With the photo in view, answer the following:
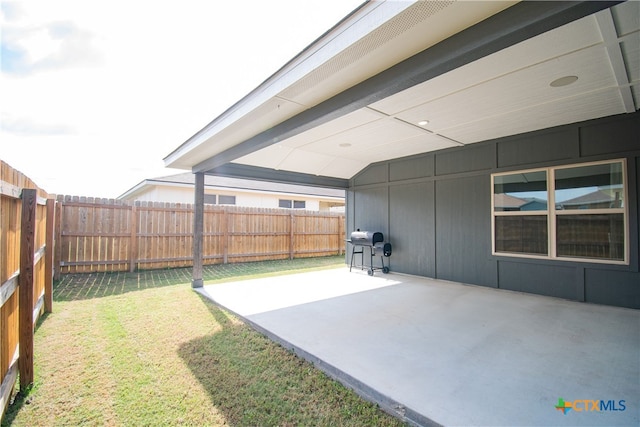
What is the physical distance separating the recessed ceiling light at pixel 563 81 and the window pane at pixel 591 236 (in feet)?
7.57

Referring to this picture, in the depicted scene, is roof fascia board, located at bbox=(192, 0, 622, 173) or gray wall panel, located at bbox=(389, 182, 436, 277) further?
gray wall panel, located at bbox=(389, 182, 436, 277)

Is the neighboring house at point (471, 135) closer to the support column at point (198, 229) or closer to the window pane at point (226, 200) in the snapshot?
the support column at point (198, 229)

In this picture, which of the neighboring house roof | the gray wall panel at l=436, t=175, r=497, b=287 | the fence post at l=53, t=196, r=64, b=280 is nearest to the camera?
the gray wall panel at l=436, t=175, r=497, b=287

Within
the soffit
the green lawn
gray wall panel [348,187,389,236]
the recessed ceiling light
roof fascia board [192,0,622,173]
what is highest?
the recessed ceiling light

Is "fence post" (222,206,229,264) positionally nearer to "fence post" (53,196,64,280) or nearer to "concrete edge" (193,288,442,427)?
"fence post" (53,196,64,280)

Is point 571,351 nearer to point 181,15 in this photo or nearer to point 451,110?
point 451,110

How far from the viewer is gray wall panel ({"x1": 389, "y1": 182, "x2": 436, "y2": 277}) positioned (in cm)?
626

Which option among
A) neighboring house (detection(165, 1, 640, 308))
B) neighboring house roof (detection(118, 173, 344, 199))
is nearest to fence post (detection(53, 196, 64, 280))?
neighboring house (detection(165, 1, 640, 308))

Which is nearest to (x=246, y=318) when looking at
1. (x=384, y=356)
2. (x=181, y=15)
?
(x=384, y=356)

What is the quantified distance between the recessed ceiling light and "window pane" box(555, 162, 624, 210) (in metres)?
1.93

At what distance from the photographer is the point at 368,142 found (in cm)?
549

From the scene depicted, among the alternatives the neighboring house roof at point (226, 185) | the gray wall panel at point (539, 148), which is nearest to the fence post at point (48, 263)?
the neighboring house roof at point (226, 185)

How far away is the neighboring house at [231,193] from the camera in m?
11.1

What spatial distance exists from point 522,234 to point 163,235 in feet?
26.2
